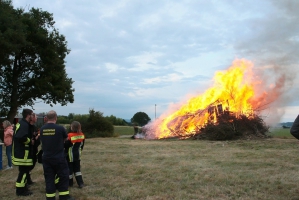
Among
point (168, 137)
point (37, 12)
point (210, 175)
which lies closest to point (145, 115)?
point (168, 137)

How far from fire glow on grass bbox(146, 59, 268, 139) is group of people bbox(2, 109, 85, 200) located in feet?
46.4

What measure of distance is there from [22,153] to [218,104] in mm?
16529

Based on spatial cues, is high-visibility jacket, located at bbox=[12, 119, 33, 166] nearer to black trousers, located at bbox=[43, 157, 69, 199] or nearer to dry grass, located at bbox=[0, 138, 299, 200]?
dry grass, located at bbox=[0, 138, 299, 200]

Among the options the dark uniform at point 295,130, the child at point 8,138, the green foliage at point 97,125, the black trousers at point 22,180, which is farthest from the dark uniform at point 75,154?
the green foliage at point 97,125

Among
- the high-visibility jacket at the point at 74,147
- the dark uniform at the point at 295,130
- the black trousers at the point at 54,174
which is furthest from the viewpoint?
the high-visibility jacket at the point at 74,147

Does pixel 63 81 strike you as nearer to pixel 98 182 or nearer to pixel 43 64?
pixel 43 64

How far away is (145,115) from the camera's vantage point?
32281 millimetres

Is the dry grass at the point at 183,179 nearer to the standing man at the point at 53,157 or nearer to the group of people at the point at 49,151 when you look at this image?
the group of people at the point at 49,151

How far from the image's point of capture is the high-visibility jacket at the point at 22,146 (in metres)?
6.07

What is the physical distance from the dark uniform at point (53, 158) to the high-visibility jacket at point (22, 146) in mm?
846

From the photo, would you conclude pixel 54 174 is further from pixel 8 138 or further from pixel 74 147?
pixel 8 138

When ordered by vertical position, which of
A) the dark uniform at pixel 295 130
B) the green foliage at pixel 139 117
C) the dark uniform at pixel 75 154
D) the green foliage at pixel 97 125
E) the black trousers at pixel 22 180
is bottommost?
the black trousers at pixel 22 180

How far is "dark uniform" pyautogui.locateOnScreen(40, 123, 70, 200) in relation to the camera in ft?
17.6

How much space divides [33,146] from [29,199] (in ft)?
3.62
